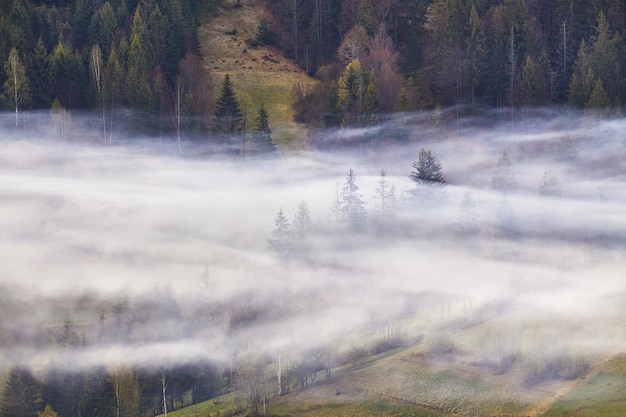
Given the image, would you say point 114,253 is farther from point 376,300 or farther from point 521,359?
point 521,359

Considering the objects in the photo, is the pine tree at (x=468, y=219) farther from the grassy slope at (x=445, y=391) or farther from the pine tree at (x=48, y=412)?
the pine tree at (x=48, y=412)

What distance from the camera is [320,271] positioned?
10062 cm

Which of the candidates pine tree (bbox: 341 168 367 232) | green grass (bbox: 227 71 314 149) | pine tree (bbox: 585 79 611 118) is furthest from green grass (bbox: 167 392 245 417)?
pine tree (bbox: 585 79 611 118)

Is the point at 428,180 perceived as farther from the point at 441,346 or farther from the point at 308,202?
the point at 441,346

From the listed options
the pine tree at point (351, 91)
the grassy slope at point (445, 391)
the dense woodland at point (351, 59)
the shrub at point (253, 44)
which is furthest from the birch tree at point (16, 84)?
the grassy slope at point (445, 391)

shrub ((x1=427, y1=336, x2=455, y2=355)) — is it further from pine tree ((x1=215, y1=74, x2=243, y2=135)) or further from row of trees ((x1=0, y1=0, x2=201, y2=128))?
row of trees ((x1=0, y1=0, x2=201, y2=128))

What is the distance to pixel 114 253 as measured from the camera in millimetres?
103438

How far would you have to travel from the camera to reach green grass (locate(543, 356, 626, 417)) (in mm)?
78875

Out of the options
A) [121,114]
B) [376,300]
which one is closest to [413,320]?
[376,300]

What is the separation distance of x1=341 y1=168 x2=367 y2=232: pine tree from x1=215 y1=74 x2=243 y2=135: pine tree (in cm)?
1685

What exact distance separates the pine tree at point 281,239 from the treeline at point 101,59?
75.9 feet

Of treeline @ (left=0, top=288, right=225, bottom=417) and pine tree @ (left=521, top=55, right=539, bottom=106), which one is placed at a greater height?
pine tree @ (left=521, top=55, right=539, bottom=106)

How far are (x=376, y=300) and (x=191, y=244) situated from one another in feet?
59.8

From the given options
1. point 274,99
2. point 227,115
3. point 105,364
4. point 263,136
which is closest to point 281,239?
point 105,364
